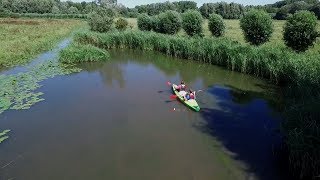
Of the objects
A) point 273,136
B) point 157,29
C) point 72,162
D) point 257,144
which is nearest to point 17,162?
point 72,162

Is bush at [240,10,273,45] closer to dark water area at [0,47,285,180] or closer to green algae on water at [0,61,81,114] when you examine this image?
dark water area at [0,47,285,180]

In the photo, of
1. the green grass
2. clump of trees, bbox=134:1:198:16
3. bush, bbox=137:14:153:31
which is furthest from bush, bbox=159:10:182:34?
clump of trees, bbox=134:1:198:16

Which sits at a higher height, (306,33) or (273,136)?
(306,33)

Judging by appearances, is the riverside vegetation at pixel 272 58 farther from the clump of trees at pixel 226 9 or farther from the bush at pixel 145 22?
the clump of trees at pixel 226 9

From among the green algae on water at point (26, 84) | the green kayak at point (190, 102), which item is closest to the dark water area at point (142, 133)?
the green kayak at point (190, 102)

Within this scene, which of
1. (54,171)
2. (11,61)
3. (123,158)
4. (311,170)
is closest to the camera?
(311,170)

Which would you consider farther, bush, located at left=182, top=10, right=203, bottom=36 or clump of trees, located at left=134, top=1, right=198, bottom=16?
clump of trees, located at left=134, top=1, right=198, bottom=16

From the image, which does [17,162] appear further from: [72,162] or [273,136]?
[273,136]
